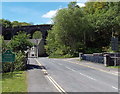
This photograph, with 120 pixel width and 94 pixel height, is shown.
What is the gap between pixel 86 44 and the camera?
3031 inches

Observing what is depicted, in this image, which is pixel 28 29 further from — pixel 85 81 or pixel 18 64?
pixel 85 81

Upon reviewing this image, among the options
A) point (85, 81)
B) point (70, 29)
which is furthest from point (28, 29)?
point (85, 81)

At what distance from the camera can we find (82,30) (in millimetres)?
71250

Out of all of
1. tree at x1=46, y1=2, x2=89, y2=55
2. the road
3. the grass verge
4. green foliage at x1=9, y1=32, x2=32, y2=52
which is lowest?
the road

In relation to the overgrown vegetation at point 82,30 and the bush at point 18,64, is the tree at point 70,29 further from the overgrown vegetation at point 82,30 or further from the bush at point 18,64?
the bush at point 18,64

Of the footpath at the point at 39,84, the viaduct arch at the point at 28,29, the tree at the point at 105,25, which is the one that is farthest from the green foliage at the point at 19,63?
the viaduct arch at the point at 28,29

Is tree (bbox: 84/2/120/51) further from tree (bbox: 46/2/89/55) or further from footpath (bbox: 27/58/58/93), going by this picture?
footpath (bbox: 27/58/58/93)

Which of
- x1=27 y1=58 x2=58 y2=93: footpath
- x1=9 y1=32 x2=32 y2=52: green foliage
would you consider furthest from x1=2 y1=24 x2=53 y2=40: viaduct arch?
x1=27 y1=58 x2=58 y2=93: footpath

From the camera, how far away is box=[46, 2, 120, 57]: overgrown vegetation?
68.9m

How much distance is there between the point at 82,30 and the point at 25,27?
4356cm

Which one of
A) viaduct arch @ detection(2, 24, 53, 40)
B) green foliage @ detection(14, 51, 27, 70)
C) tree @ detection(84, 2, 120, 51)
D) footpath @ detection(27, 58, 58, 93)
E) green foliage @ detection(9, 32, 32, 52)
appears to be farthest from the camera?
viaduct arch @ detection(2, 24, 53, 40)

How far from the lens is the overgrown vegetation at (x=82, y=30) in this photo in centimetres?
6888

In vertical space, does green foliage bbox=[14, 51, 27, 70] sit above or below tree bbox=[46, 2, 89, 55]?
below

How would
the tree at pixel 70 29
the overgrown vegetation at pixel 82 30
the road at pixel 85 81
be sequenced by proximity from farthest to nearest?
the overgrown vegetation at pixel 82 30 < the tree at pixel 70 29 < the road at pixel 85 81
